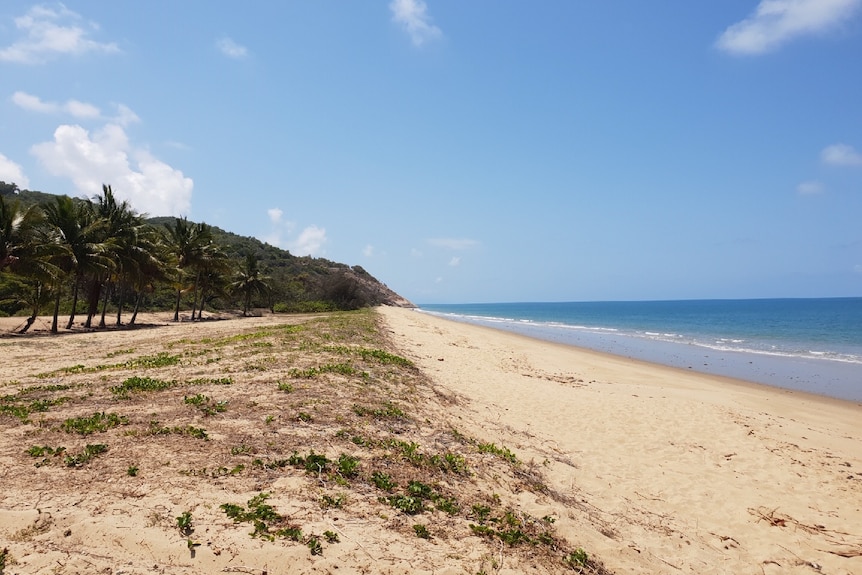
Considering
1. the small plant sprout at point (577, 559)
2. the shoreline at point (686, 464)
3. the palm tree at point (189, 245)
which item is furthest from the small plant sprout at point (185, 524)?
the palm tree at point (189, 245)

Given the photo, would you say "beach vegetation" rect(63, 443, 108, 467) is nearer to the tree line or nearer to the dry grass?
the dry grass

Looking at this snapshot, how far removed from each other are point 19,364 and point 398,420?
1077cm

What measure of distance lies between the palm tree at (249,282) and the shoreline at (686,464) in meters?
35.6

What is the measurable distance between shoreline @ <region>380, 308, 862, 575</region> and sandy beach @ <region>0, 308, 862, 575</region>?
0.15 feet

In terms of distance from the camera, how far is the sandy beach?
404cm

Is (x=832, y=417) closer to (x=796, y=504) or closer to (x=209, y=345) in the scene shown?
(x=796, y=504)

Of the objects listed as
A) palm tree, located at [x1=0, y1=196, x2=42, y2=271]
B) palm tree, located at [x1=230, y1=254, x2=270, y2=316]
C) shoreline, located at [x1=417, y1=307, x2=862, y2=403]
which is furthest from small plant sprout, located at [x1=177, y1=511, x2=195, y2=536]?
palm tree, located at [x1=230, y1=254, x2=270, y2=316]

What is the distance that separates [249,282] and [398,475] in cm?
4498

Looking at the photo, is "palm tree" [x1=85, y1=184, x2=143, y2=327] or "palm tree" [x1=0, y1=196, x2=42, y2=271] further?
"palm tree" [x1=85, y1=184, x2=143, y2=327]

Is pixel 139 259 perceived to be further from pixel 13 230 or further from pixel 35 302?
pixel 13 230

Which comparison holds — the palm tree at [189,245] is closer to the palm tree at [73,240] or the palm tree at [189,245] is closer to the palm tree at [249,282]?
the palm tree at [249,282]

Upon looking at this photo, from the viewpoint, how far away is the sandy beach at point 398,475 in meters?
4.04

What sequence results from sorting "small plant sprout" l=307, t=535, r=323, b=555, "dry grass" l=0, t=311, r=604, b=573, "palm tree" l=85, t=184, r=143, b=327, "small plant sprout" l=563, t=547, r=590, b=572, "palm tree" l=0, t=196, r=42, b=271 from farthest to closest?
"palm tree" l=85, t=184, r=143, b=327 → "palm tree" l=0, t=196, r=42, b=271 → "small plant sprout" l=563, t=547, r=590, b=572 → "small plant sprout" l=307, t=535, r=323, b=555 → "dry grass" l=0, t=311, r=604, b=573

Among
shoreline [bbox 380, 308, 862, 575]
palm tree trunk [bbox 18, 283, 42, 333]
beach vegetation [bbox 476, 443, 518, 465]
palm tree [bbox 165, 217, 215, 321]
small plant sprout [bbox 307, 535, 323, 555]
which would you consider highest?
A: palm tree [bbox 165, 217, 215, 321]
